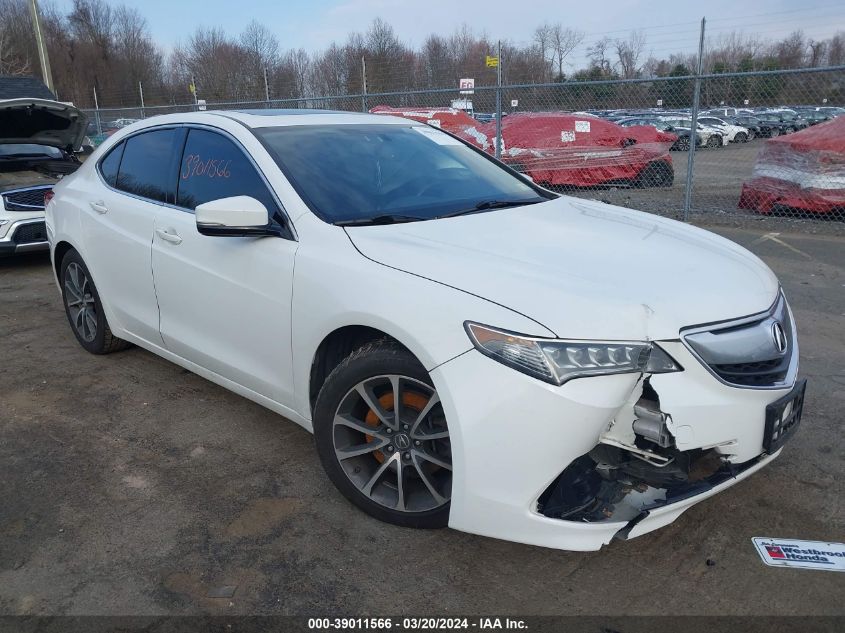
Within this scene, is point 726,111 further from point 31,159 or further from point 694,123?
point 31,159

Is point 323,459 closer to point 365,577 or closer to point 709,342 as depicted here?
point 365,577

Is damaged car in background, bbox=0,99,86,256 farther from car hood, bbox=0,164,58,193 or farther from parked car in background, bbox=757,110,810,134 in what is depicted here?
parked car in background, bbox=757,110,810,134

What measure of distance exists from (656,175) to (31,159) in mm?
9682

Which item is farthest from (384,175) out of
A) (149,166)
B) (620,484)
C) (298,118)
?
(620,484)

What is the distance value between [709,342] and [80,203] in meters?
3.98

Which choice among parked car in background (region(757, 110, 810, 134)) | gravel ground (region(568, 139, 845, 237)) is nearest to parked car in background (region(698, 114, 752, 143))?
gravel ground (region(568, 139, 845, 237))

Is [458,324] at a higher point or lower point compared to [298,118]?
lower

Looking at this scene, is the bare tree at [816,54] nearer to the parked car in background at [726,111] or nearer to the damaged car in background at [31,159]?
the parked car in background at [726,111]

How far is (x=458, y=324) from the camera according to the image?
239cm

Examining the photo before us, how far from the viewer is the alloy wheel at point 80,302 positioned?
4.71m

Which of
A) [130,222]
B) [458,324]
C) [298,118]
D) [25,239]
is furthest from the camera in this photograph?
[25,239]

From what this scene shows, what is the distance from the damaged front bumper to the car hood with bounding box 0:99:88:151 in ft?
22.7

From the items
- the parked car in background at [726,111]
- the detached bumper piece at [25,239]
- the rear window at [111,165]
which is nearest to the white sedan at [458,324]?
the rear window at [111,165]

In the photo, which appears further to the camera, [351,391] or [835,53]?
[835,53]
